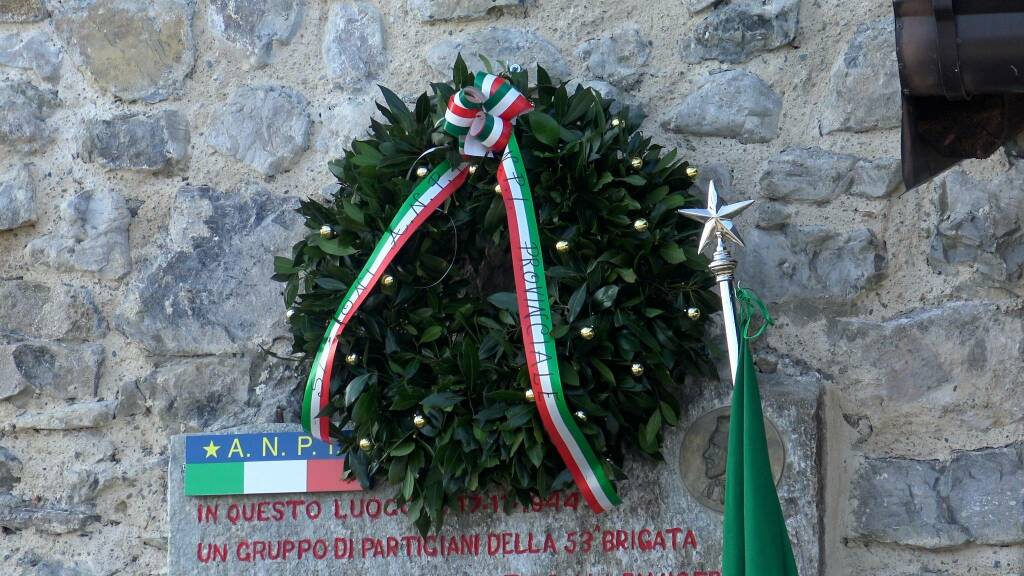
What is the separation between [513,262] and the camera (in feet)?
7.72

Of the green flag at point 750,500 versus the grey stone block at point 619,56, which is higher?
the grey stone block at point 619,56

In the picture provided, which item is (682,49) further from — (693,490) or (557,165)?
(693,490)

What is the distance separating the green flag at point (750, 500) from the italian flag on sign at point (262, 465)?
80 cm

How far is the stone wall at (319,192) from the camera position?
2.34 m

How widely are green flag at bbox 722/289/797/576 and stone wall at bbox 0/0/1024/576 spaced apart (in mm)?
389

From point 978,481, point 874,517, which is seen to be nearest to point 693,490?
point 874,517

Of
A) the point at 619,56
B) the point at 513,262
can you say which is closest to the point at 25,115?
the point at 513,262

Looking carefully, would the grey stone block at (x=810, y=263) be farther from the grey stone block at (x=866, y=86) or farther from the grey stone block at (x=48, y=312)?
the grey stone block at (x=48, y=312)

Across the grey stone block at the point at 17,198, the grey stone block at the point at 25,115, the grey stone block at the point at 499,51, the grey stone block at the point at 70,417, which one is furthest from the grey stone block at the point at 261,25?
the grey stone block at the point at 70,417

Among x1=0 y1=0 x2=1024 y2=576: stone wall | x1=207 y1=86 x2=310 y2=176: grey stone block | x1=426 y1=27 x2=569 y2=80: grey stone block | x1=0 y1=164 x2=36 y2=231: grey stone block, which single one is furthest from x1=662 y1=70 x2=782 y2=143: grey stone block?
x1=0 y1=164 x2=36 y2=231: grey stone block

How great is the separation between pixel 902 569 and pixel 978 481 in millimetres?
222

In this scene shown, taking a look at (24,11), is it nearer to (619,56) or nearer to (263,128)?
(263,128)

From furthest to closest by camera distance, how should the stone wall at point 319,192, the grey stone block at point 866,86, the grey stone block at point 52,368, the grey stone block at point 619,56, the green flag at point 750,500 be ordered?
1. the grey stone block at point 52,368
2. the grey stone block at point 619,56
3. the grey stone block at point 866,86
4. the stone wall at point 319,192
5. the green flag at point 750,500

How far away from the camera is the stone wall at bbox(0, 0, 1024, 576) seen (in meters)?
2.34
